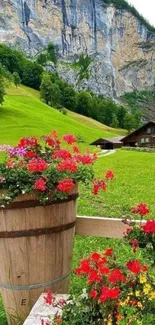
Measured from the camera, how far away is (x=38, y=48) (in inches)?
6511

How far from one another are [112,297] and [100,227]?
1571mm

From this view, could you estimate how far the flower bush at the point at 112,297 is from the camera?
2.93m

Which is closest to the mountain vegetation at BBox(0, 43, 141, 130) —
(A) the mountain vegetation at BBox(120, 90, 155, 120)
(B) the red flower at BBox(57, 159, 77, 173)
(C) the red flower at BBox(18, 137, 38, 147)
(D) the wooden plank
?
(A) the mountain vegetation at BBox(120, 90, 155, 120)

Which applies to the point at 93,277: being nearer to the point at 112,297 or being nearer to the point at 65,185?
the point at 112,297

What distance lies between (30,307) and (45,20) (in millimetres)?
180765

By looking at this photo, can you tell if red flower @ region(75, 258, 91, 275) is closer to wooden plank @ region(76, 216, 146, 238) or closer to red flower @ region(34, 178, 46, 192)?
red flower @ region(34, 178, 46, 192)

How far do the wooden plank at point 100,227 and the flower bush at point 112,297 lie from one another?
101cm

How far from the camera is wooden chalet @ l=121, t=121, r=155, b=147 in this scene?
69.2 m

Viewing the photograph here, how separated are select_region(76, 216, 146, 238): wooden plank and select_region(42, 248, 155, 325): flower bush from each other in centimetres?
101

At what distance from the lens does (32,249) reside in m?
3.71

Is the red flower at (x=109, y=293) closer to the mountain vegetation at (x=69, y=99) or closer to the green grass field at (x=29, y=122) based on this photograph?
the green grass field at (x=29, y=122)

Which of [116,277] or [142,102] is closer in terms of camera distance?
[116,277]

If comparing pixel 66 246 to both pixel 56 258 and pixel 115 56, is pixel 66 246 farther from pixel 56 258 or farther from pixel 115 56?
pixel 115 56

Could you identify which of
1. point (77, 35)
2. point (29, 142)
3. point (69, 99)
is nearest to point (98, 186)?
point (29, 142)
